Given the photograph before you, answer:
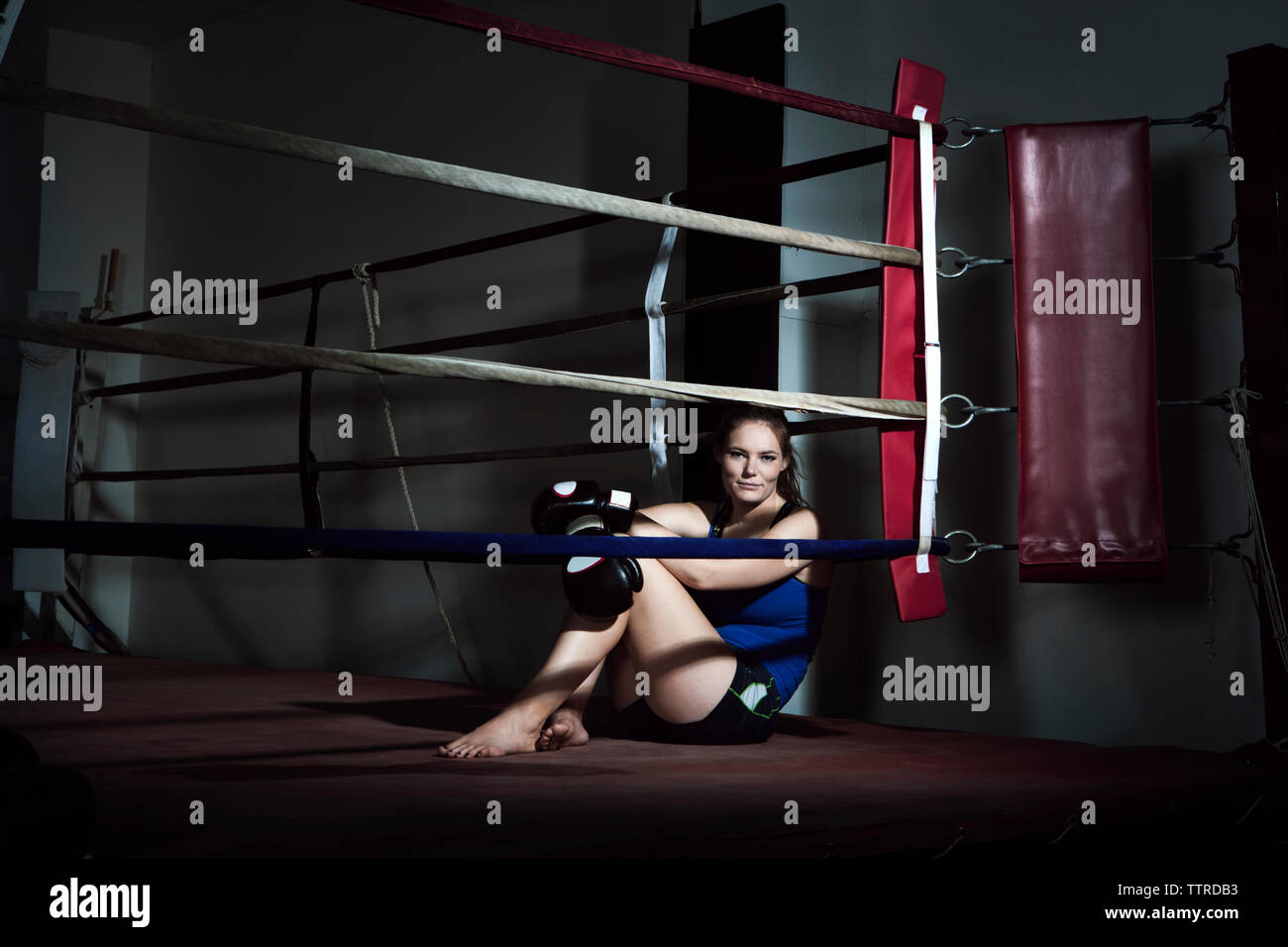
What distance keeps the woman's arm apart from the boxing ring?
168mm

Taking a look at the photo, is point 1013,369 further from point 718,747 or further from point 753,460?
point 718,747

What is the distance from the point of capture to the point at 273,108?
4.50m

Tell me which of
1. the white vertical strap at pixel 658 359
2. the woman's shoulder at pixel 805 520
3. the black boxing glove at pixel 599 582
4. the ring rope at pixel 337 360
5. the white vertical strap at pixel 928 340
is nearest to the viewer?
the ring rope at pixel 337 360

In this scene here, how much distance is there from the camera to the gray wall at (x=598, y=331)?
2.38 m

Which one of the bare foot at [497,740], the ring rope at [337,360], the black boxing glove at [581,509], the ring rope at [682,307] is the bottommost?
the bare foot at [497,740]

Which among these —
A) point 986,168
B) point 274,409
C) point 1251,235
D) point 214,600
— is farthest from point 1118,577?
point 214,600

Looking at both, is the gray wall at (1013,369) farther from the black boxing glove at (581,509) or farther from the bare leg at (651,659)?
the black boxing glove at (581,509)

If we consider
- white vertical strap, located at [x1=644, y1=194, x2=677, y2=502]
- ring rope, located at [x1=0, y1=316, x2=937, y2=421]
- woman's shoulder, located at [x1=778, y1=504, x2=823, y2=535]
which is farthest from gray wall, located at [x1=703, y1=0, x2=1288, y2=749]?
ring rope, located at [x1=0, y1=316, x2=937, y2=421]

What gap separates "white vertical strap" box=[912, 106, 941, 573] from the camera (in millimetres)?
1951

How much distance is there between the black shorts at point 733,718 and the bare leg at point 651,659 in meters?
0.02

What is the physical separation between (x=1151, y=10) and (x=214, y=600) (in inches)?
142

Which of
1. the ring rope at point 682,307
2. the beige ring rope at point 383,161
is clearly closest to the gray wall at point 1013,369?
the ring rope at point 682,307

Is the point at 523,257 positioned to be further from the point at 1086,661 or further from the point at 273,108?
the point at 1086,661

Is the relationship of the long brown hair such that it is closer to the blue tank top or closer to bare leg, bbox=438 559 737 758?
the blue tank top
